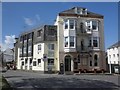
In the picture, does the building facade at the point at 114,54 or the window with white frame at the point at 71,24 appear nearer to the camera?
the window with white frame at the point at 71,24

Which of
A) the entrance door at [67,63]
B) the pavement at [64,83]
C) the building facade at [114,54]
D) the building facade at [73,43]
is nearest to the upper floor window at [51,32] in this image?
the building facade at [73,43]

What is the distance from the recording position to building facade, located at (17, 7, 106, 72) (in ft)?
152

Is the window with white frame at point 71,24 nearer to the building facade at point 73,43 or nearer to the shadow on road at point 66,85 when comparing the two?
the building facade at point 73,43

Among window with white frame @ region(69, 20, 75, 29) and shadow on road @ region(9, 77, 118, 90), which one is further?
window with white frame @ region(69, 20, 75, 29)

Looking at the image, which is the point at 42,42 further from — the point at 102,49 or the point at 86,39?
the point at 102,49

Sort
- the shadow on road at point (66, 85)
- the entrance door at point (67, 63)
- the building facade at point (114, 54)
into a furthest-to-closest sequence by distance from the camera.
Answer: the building facade at point (114, 54) → the entrance door at point (67, 63) → the shadow on road at point (66, 85)

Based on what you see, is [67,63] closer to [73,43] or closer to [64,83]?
[73,43]

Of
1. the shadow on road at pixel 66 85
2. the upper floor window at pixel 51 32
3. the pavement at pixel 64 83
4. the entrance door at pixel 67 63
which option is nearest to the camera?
the shadow on road at pixel 66 85

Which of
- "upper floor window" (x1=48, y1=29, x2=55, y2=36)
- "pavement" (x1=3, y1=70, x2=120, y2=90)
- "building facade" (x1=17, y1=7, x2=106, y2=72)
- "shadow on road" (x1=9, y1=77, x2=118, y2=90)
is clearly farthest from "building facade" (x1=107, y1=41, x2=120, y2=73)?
"shadow on road" (x1=9, y1=77, x2=118, y2=90)

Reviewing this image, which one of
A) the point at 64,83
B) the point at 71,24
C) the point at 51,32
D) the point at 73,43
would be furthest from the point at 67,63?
the point at 64,83

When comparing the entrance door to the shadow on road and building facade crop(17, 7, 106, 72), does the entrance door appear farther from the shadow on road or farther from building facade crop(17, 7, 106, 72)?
the shadow on road

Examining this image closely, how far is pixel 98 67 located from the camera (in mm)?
47125

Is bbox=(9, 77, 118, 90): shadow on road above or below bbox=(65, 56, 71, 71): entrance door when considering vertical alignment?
below

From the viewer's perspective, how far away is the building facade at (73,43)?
4622cm
